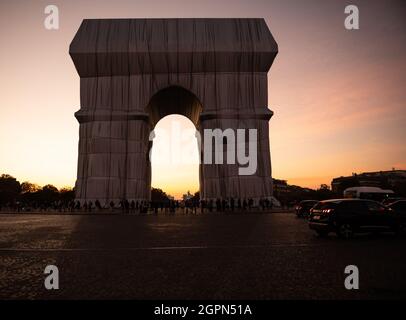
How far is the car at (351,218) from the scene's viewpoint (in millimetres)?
→ 12500

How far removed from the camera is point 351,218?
12570 mm

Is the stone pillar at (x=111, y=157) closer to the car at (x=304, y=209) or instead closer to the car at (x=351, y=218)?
the car at (x=304, y=209)

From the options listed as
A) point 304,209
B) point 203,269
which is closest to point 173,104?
point 304,209

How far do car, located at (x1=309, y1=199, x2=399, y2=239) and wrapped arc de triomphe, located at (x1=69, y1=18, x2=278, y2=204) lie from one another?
81.1 ft

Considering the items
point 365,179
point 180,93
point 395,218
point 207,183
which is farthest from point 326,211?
point 365,179

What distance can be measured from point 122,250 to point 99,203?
91.5 feet

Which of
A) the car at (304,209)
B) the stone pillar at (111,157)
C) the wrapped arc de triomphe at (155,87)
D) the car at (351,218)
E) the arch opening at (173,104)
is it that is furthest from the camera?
the arch opening at (173,104)

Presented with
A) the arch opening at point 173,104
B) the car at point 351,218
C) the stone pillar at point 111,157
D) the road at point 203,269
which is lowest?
the road at point 203,269

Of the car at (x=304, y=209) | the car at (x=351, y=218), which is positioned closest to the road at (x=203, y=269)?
the car at (x=351, y=218)

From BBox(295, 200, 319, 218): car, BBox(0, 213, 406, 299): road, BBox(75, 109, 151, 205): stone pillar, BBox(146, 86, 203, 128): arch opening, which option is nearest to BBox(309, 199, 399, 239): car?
BBox(0, 213, 406, 299): road

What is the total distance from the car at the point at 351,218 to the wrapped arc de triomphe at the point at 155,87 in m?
24.7

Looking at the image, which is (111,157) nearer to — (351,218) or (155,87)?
(155,87)

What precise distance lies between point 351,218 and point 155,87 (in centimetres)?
3085
